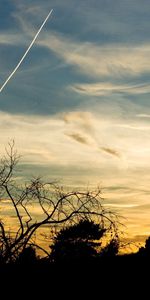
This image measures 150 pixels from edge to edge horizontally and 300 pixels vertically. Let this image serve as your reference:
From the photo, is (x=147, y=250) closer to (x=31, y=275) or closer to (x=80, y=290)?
(x=80, y=290)

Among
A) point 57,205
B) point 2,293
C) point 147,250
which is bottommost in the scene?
point 2,293

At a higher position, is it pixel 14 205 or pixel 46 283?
pixel 14 205

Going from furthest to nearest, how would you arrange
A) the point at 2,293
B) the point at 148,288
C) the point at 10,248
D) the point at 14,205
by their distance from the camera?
the point at 14,205, the point at 10,248, the point at 2,293, the point at 148,288

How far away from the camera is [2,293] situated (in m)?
21.7

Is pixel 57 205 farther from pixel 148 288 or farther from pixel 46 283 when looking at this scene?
pixel 148 288

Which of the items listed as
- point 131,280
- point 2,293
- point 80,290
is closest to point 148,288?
point 131,280

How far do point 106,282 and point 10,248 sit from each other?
4.87m

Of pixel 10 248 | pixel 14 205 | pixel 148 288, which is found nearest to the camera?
pixel 148 288

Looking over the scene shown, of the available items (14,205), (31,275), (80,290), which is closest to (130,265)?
(80,290)

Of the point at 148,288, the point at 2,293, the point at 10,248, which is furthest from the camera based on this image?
the point at 10,248

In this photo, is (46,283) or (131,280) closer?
(131,280)

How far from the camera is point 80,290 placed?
69.5ft

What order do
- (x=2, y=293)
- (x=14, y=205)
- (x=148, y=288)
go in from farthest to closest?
(x=14, y=205) < (x=2, y=293) < (x=148, y=288)

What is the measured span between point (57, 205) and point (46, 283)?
12.3ft
